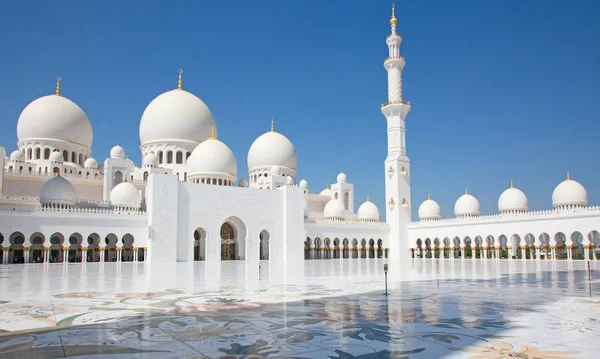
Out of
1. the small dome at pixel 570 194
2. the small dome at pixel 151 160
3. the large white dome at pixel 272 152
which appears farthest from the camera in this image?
the large white dome at pixel 272 152

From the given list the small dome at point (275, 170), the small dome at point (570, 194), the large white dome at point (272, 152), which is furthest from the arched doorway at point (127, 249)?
the small dome at point (570, 194)

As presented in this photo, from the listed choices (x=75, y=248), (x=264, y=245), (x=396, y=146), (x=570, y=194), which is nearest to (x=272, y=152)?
(x=264, y=245)

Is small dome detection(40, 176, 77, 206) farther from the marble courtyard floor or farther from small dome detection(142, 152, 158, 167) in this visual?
the marble courtyard floor

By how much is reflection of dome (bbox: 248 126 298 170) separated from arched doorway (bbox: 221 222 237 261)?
21.4 feet

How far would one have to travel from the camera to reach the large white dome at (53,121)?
27.2 m

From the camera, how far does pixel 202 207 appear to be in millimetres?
24469

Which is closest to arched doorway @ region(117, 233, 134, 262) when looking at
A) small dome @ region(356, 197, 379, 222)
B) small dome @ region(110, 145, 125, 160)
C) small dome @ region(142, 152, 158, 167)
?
small dome @ region(142, 152, 158, 167)

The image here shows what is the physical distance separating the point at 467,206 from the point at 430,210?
2.73 m

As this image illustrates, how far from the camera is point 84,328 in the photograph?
4.57m

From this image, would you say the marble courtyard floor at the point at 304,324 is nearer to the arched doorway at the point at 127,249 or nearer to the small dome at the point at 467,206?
the arched doorway at the point at 127,249

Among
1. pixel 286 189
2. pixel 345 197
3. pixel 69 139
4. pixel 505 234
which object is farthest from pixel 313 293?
pixel 345 197

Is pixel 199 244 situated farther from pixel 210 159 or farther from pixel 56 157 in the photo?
pixel 56 157

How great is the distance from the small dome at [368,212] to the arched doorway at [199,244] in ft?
41.3

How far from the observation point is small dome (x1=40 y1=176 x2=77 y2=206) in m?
22.5
